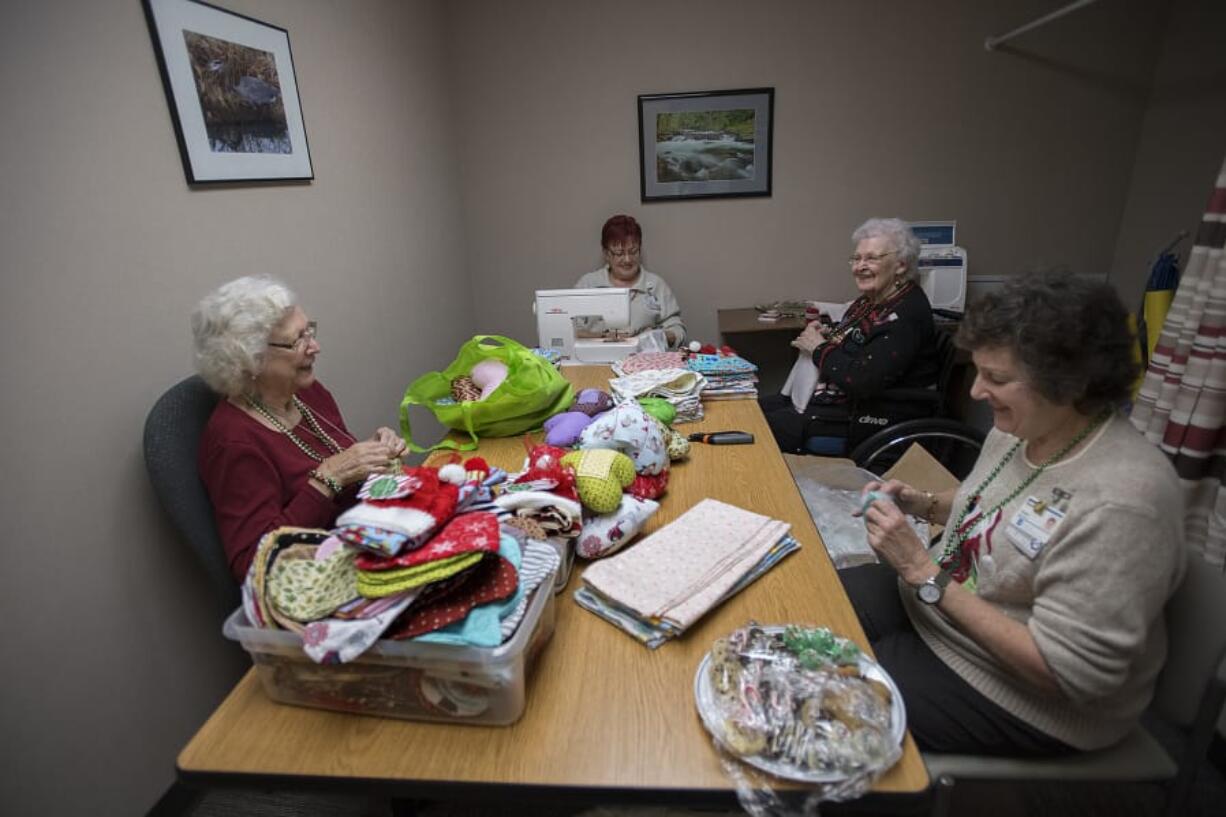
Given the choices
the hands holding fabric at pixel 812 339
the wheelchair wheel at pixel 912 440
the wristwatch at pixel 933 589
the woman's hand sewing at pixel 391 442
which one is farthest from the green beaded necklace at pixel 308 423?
the hands holding fabric at pixel 812 339

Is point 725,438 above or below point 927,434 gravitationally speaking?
above

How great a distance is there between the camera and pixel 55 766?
4.04 ft

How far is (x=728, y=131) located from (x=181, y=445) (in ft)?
10.4

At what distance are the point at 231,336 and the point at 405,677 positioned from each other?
917 millimetres

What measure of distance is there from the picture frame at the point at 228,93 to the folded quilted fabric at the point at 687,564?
1.55 metres

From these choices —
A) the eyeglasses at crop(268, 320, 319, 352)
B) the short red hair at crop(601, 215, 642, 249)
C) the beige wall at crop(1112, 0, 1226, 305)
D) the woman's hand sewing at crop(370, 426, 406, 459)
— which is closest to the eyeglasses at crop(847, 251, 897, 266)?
the short red hair at crop(601, 215, 642, 249)

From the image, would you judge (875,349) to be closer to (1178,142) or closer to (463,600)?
(463,600)

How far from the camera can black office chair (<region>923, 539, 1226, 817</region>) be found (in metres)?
0.99

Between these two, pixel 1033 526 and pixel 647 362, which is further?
pixel 647 362

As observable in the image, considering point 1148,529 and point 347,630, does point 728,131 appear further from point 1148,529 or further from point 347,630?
point 347,630

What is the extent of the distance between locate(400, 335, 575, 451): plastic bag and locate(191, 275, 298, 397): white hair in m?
0.45

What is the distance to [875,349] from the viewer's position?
2.28m

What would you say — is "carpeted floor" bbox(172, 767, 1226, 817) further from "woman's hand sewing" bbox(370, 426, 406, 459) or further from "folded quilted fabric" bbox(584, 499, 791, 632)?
"woman's hand sewing" bbox(370, 426, 406, 459)

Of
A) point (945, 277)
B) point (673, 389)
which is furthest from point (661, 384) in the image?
point (945, 277)
